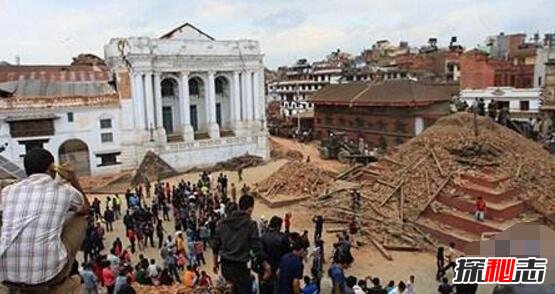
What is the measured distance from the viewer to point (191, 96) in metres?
44.5

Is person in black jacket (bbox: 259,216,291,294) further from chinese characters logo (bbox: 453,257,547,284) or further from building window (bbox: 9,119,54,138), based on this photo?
building window (bbox: 9,119,54,138)

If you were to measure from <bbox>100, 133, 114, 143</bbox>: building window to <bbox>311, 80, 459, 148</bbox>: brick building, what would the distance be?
2208cm

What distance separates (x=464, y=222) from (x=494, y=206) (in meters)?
1.39

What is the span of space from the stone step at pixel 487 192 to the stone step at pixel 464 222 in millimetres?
1152

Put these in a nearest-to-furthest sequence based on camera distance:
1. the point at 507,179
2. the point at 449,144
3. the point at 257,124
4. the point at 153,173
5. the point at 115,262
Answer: the point at 115,262 < the point at 507,179 < the point at 449,144 < the point at 153,173 < the point at 257,124

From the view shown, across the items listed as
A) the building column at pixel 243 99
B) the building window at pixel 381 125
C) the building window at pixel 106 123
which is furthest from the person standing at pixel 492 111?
the building window at pixel 106 123

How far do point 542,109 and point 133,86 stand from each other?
108ft

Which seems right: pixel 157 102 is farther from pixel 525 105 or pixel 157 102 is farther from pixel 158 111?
pixel 525 105

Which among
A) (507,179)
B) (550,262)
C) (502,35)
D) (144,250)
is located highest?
(502,35)

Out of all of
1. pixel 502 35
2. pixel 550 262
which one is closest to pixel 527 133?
pixel 550 262

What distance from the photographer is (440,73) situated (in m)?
70.7

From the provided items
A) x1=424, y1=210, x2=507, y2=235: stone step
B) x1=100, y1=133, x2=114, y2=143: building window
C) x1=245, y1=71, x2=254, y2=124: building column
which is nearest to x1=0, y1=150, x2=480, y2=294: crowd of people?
x1=424, y1=210, x2=507, y2=235: stone step

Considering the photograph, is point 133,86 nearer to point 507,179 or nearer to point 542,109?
point 507,179

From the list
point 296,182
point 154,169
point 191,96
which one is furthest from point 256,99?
point 296,182
